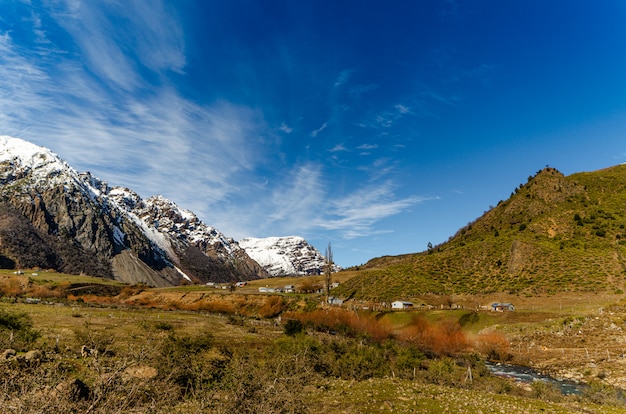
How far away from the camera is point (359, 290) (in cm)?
10319

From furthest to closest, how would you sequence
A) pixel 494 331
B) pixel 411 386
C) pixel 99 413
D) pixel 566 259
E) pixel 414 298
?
1. pixel 414 298
2. pixel 566 259
3. pixel 494 331
4. pixel 411 386
5. pixel 99 413

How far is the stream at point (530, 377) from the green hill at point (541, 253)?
1272 inches

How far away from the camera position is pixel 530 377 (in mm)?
37969

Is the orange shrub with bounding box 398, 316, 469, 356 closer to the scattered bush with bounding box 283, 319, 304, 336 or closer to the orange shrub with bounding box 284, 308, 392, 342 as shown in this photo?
the orange shrub with bounding box 284, 308, 392, 342

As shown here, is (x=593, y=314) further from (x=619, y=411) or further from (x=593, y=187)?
(x=593, y=187)

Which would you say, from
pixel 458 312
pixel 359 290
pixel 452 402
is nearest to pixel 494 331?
pixel 458 312

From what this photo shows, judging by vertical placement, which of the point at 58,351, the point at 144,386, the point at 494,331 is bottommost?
the point at 494,331

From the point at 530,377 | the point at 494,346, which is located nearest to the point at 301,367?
the point at 530,377

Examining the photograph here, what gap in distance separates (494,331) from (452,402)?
141 ft

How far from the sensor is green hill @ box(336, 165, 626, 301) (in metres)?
70.2

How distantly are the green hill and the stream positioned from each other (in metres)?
32.3

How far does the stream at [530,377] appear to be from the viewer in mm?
32241

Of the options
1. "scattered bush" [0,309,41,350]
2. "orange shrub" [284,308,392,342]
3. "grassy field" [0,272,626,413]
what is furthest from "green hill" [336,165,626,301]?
"scattered bush" [0,309,41,350]

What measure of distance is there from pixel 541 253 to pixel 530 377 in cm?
5099
